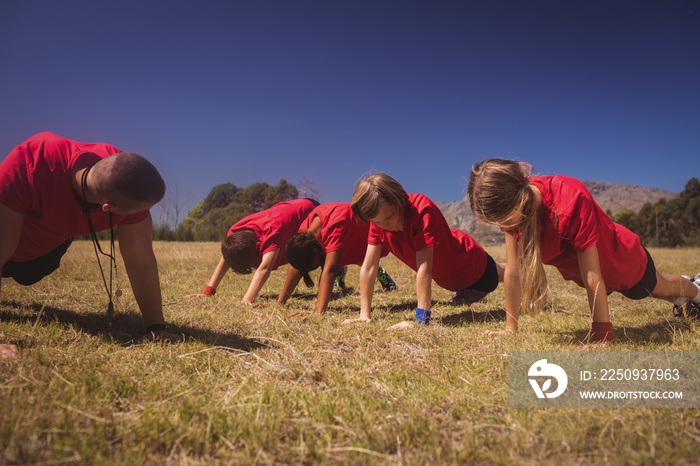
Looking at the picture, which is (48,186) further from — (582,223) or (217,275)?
(582,223)

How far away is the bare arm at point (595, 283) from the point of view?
3.13m

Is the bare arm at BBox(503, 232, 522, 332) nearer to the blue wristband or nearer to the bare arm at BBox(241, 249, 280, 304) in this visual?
the blue wristband

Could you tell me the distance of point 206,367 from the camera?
256 centimetres

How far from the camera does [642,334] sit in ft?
11.5

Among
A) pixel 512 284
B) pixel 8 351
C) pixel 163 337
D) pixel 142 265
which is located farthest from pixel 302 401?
pixel 512 284

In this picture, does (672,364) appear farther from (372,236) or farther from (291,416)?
(372,236)

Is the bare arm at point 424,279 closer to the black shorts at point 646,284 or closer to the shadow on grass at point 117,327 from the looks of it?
the shadow on grass at point 117,327

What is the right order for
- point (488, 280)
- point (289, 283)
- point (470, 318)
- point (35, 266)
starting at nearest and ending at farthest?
point (35, 266)
point (470, 318)
point (488, 280)
point (289, 283)

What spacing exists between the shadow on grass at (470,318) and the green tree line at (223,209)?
72.9ft

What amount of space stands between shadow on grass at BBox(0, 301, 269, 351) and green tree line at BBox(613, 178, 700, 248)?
130ft

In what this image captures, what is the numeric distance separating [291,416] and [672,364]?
2.23 meters

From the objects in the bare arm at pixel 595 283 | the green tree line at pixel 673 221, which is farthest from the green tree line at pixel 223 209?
the green tree line at pixel 673 221

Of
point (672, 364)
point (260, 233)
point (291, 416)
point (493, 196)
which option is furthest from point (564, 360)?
point (260, 233)

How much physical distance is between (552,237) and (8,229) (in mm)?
3834
